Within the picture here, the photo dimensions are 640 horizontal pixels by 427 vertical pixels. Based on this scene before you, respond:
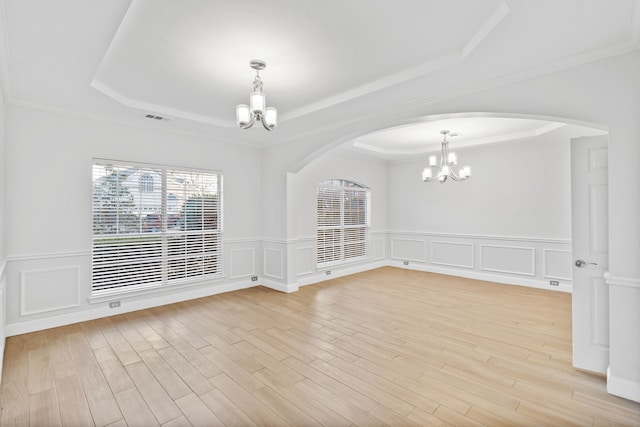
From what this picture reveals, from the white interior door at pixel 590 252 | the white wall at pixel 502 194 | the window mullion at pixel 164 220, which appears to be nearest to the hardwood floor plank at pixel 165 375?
the window mullion at pixel 164 220

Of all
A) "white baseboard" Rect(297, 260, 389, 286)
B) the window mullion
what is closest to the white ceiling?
the window mullion

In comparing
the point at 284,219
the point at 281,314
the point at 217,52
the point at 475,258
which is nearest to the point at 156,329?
the point at 281,314

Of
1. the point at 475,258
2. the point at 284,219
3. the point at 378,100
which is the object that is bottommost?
the point at 475,258

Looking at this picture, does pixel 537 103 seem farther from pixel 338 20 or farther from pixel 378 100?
pixel 338 20

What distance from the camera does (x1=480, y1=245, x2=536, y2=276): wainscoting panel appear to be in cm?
579

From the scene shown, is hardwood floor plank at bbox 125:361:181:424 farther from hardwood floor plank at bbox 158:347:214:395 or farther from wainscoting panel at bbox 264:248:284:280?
wainscoting panel at bbox 264:248:284:280

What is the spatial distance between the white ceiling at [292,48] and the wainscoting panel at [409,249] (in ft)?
14.6

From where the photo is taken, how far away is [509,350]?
3.18 meters

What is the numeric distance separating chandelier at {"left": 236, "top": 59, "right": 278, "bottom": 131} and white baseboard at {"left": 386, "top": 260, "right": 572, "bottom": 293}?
18.2 ft

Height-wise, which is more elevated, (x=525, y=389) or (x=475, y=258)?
(x=475, y=258)

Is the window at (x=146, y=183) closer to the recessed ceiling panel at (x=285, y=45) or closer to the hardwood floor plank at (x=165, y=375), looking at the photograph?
the recessed ceiling panel at (x=285, y=45)

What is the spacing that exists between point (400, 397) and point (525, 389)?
1054 millimetres

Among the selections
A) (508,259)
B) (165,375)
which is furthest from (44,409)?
(508,259)

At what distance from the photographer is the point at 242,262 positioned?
5.75 m
